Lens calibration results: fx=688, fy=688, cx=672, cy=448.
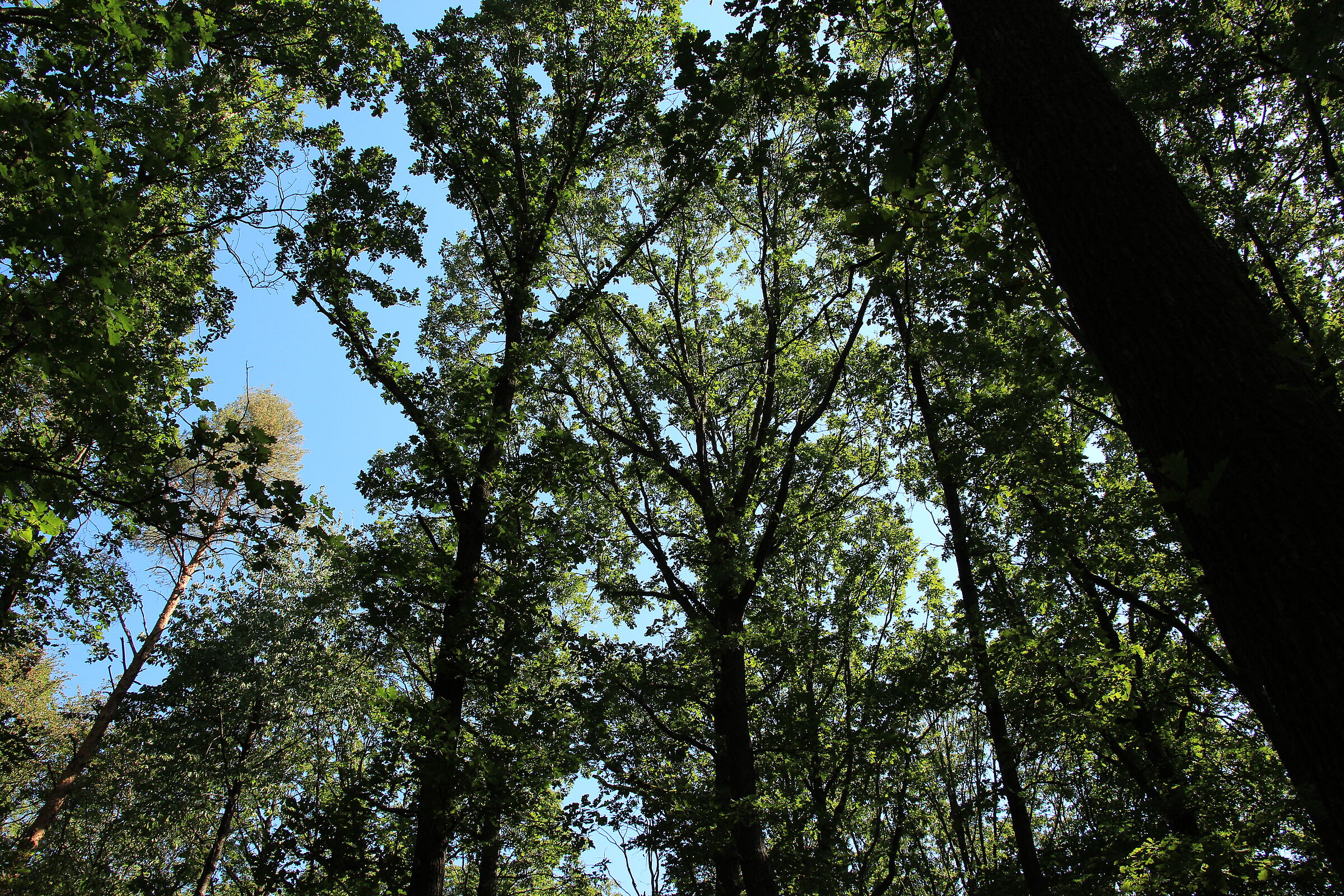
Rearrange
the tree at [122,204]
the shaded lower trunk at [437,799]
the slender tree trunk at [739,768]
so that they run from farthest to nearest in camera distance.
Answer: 1. the slender tree trunk at [739,768]
2. the shaded lower trunk at [437,799]
3. the tree at [122,204]

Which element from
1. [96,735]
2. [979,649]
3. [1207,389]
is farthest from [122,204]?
[96,735]

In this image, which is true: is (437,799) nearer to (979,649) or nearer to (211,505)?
(979,649)

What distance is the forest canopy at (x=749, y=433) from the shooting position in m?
2.50

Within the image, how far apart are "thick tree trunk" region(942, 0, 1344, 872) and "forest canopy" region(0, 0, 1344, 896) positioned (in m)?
0.01

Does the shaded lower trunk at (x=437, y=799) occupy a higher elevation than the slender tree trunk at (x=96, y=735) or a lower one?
lower

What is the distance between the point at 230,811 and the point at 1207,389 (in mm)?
21727

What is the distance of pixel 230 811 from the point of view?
17141 millimetres

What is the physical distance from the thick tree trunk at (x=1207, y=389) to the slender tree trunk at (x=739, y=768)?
7.57 m

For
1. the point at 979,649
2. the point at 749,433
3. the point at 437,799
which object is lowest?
the point at 437,799

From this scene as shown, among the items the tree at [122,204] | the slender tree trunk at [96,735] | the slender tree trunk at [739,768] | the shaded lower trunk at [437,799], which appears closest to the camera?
the tree at [122,204]

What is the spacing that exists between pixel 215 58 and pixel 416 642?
8.95 meters

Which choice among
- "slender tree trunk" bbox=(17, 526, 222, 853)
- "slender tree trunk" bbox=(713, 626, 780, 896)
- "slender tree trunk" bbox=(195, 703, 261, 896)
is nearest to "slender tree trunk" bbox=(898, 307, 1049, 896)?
"slender tree trunk" bbox=(713, 626, 780, 896)

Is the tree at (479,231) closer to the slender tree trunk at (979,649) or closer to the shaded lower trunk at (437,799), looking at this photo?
the shaded lower trunk at (437,799)

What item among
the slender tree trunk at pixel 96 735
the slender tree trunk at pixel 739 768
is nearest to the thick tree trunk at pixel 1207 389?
the slender tree trunk at pixel 739 768
